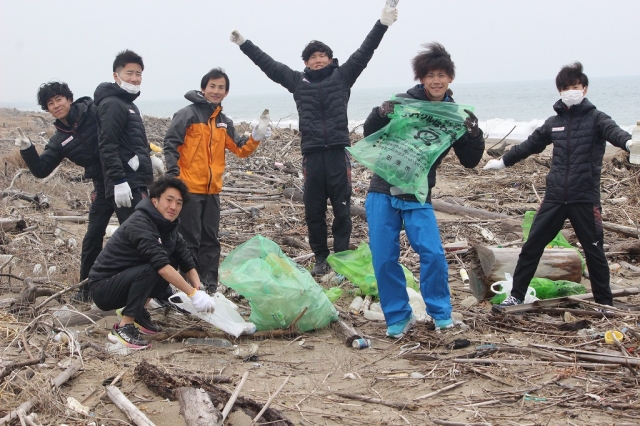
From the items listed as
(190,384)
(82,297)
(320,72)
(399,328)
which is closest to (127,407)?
(190,384)

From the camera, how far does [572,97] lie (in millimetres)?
4633

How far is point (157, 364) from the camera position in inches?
137

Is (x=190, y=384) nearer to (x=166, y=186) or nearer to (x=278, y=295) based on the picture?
(x=278, y=295)

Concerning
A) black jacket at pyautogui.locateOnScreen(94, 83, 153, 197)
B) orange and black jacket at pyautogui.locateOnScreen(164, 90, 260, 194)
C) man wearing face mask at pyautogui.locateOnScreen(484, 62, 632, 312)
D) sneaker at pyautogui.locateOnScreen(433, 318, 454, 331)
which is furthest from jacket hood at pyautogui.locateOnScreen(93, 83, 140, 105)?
man wearing face mask at pyautogui.locateOnScreen(484, 62, 632, 312)

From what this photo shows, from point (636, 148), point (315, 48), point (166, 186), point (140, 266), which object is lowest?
point (140, 266)

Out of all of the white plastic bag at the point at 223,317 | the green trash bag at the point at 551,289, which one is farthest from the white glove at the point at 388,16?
the white plastic bag at the point at 223,317

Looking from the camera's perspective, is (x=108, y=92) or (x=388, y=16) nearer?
(x=108, y=92)

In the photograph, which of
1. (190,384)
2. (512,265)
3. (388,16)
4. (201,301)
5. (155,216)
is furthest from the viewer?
(388,16)

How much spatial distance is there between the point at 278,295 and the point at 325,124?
2.12m

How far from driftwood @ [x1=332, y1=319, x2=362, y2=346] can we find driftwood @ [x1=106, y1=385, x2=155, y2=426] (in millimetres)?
1638

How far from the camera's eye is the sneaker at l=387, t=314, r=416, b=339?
4289 mm

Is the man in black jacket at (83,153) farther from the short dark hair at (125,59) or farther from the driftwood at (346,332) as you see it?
the driftwood at (346,332)

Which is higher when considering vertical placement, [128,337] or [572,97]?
[572,97]

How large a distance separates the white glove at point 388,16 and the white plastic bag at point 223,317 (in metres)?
3.10
